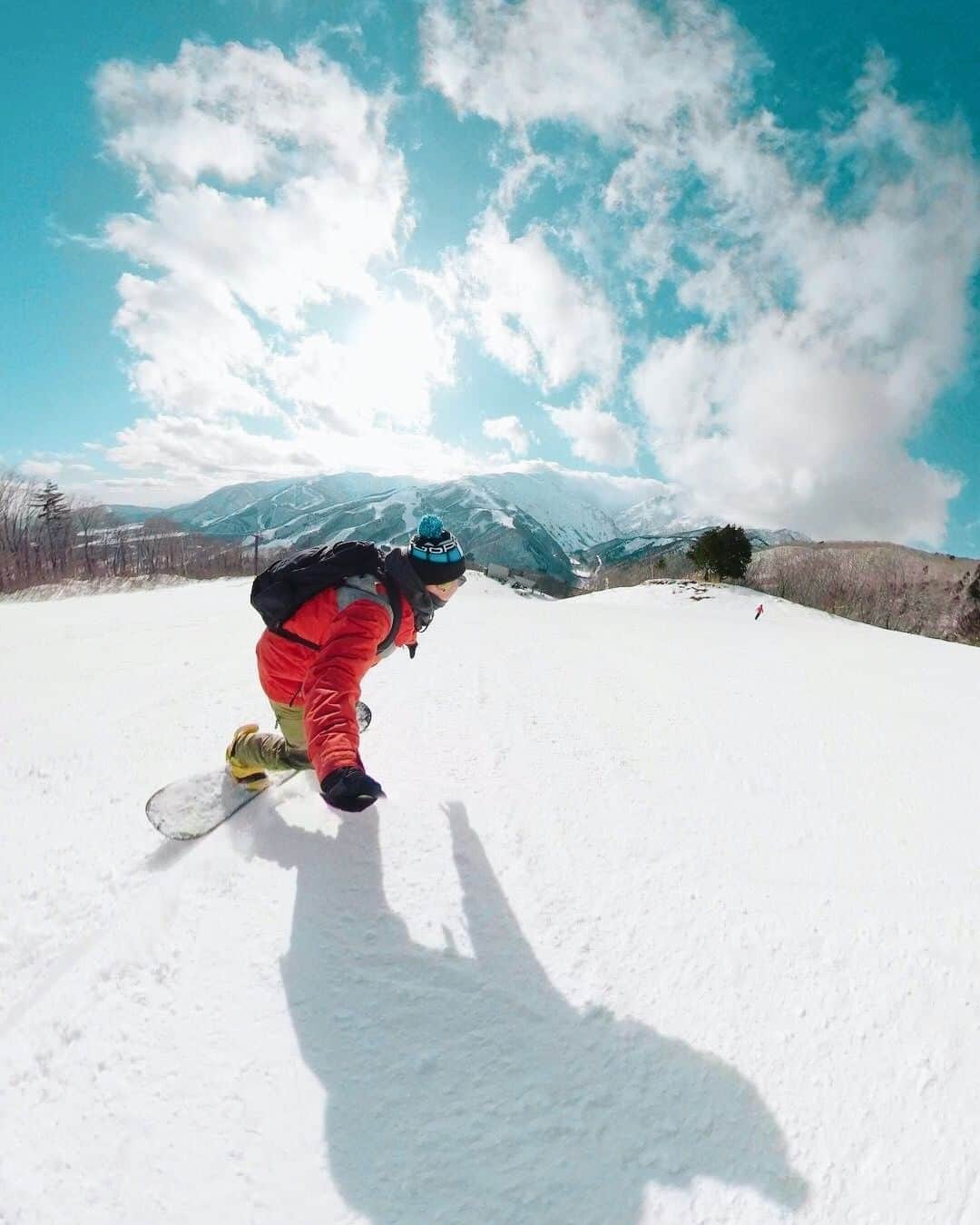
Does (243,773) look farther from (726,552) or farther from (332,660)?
(726,552)

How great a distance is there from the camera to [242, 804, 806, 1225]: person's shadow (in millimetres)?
1378

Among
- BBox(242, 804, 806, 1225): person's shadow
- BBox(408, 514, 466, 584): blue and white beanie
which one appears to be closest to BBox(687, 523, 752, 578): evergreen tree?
BBox(408, 514, 466, 584): blue and white beanie

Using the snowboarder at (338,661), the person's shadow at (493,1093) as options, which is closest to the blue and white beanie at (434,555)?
the snowboarder at (338,661)

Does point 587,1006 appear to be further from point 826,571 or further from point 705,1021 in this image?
point 826,571

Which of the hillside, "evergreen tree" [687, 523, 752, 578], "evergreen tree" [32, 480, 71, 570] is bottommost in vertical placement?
the hillside

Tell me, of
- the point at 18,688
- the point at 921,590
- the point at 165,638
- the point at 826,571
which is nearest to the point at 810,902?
the point at 18,688

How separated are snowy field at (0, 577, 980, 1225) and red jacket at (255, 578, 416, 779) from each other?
0.69 m

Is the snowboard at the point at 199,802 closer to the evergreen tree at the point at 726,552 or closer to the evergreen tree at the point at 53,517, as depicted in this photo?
the evergreen tree at the point at 726,552

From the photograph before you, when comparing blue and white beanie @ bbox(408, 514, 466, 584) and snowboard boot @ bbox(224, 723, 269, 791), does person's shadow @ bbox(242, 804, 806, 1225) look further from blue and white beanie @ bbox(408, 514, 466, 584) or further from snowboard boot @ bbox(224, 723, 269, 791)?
blue and white beanie @ bbox(408, 514, 466, 584)

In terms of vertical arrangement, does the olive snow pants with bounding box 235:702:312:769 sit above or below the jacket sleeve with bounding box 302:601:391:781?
below

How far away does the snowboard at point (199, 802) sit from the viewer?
2695mm

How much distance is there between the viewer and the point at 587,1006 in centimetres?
191

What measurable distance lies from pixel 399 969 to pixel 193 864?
1.15 meters

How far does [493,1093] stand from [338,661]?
1.73 m
